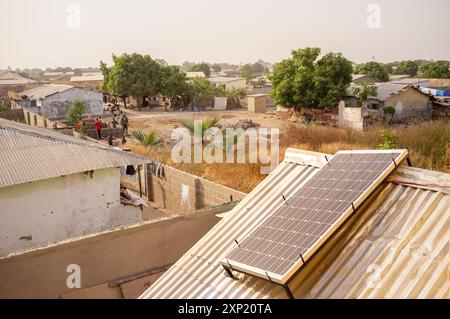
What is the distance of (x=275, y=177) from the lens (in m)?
5.75

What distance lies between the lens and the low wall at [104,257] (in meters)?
6.65

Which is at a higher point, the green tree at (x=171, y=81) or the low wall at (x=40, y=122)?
the green tree at (x=171, y=81)

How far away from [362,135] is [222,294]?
12623 mm

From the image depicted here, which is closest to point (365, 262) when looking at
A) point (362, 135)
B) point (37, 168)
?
point (37, 168)

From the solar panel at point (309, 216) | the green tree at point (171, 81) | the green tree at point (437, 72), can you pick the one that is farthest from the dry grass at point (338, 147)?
the green tree at point (437, 72)

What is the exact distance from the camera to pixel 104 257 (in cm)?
738

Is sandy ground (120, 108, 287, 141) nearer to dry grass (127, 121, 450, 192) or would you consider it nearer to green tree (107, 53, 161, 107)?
green tree (107, 53, 161, 107)

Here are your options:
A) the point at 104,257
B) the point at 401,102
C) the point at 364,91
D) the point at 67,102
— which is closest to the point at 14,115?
the point at 67,102

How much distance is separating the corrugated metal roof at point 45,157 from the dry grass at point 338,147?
11.4 feet

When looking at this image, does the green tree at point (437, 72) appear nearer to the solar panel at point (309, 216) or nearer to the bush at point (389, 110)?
the bush at point (389, 110)

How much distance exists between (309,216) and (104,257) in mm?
4347

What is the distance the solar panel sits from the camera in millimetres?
3904

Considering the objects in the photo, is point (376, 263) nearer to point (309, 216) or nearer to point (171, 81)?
point (309, 216)
